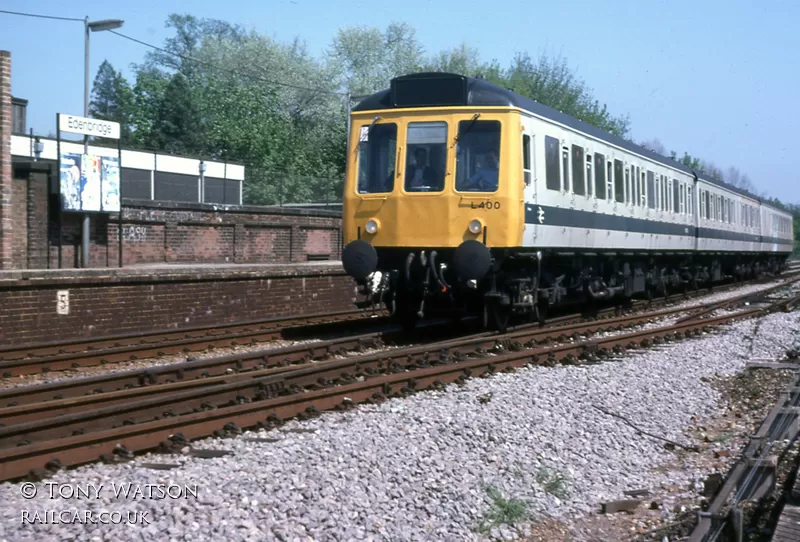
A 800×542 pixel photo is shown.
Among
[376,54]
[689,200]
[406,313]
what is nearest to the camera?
[406,313]

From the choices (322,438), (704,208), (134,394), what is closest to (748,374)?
(322,438)

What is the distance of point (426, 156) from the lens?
12039 mm

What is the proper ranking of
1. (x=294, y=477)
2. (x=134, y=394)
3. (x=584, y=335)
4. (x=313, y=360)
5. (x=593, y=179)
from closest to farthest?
1. (x=294, y=477)
2. (x=134, y=394)
3. (x=313, y=360)
4. (x=584, y=335)
5. (x=593, y=179)

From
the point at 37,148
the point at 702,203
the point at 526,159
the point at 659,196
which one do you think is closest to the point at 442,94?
the point at 526,159

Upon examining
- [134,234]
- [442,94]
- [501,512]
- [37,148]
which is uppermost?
[37,148]

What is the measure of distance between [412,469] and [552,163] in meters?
7.96

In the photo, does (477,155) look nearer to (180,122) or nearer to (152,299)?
(152,299)

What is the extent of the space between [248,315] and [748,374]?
27.1ft

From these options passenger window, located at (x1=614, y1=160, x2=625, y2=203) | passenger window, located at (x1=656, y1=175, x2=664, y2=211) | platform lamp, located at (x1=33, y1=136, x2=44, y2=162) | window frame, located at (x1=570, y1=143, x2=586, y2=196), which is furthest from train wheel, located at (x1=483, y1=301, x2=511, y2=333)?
platform lamp, located at (x1=33, y1=136, x2=44, y2=162)

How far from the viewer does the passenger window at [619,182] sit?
1638 cm

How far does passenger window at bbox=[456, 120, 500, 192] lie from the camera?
11734mm

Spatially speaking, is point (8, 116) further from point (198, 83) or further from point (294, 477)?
point (198, 83)

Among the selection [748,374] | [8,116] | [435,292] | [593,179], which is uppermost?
[8,116]

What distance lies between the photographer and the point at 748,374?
34.7 feet
